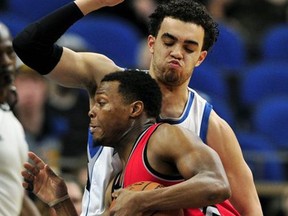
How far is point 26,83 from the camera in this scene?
8.68 m

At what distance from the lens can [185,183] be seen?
4.40m

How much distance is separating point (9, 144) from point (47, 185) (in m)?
0.69

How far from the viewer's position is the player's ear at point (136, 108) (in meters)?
4.86

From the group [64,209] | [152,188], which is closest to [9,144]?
[64,209]

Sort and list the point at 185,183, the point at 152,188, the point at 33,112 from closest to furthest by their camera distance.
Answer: the point at 185,183, the point at 152,188, the point at 33,112

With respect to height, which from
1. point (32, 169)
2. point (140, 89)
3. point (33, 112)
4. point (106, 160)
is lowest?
point (33, 112)

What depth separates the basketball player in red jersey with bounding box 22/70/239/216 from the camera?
442 centimetres

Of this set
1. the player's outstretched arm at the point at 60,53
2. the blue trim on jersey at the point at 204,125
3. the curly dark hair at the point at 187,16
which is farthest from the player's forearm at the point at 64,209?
the curly dark hair at the point at 187,16

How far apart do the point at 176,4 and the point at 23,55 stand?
82cm

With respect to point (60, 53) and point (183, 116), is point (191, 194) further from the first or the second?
point (60, 53)

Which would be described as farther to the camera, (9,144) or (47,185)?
(9,144)

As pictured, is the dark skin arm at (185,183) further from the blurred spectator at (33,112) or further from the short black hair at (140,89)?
the blurred spectator at (33,112)

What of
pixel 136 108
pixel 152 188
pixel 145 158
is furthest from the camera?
pixel 136 108

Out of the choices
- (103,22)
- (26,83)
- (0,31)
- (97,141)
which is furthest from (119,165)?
(103,22)
